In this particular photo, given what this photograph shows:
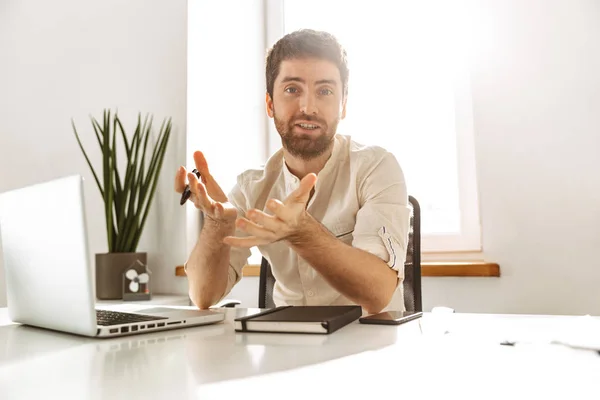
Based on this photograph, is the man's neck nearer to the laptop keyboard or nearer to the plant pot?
the laptop keyboard

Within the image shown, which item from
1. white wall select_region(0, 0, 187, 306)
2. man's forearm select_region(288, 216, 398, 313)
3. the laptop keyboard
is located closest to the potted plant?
white wall select_region(0, 0, 187, 306)

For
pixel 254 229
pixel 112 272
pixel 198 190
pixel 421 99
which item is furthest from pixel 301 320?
pixel 421 99

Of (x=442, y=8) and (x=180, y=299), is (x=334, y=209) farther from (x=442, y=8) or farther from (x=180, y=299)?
(x=442, y=8)

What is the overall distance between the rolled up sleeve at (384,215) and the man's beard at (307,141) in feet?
0.58

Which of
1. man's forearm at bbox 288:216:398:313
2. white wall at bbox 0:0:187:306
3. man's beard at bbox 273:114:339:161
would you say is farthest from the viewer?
white wall at bbox 0:0:187:306

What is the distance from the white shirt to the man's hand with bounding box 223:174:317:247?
345 mm

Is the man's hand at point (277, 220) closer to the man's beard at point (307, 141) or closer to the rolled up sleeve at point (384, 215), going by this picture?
the rolled up sleeve at point (384, 215)

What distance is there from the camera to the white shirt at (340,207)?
1.27 meters

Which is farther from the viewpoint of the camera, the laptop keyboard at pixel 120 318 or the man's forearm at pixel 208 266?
the man's forearm at pixel 208 266

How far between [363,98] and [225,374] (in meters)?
1.97

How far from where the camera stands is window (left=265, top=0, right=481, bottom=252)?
205 cm

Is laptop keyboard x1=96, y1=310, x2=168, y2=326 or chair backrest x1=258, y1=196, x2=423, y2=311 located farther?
chair backrest x1=258, y1=196, x2=423, y2=311

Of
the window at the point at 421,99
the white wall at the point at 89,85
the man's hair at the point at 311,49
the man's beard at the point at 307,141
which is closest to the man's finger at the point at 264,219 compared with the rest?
the man's beard at the point at 307,141

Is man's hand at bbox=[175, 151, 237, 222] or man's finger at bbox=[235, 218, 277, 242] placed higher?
man's hand at bbox=[175, 151, 237, 222]
